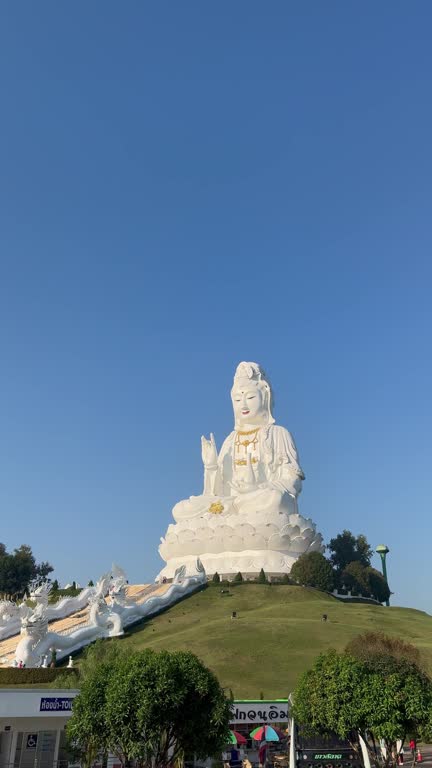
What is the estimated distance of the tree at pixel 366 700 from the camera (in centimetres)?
1210

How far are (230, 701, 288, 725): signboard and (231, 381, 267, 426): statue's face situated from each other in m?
38.1

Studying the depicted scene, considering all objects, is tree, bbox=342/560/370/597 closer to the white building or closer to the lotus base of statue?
the lotus base of statue

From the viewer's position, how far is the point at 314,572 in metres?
40.8

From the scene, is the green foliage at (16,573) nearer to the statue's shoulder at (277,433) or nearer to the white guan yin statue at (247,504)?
the white guan yin statue at (247,504)

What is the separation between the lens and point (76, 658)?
2708 centimetres

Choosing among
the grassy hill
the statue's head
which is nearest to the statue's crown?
the statue's head

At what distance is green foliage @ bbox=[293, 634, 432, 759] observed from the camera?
1210 centimetres

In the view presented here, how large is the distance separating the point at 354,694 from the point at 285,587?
2693 centimetres

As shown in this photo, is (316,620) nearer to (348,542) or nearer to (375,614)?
(375,614)

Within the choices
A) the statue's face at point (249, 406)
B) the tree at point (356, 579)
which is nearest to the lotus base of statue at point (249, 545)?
the tree at point (356, 579)

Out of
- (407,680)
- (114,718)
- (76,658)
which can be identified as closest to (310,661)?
(76,658)

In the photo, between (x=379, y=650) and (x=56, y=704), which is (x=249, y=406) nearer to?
(x=379, y=650)

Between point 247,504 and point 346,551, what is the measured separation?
27.7 ft

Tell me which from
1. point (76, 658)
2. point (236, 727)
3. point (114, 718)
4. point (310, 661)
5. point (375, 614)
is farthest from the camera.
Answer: point (375, 614)
